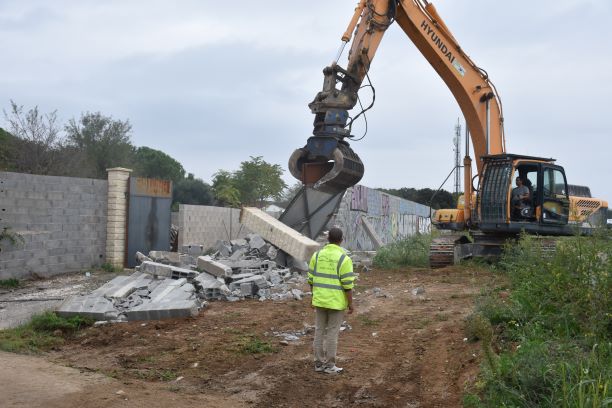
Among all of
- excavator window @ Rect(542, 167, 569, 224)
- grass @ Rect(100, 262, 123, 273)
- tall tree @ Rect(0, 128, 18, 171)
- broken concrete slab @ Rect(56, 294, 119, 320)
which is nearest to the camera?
broken concrete slab @ Rect(56, 294, 119, 320)

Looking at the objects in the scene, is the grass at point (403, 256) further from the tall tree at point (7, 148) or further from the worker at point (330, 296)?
the tall tree at point (7, 148)

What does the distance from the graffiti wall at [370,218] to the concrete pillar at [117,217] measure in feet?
24.1

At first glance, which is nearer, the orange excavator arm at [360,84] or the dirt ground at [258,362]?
the dirt ground at [258,362]

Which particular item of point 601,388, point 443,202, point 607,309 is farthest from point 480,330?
point 443,202

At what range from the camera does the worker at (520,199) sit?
14.0m

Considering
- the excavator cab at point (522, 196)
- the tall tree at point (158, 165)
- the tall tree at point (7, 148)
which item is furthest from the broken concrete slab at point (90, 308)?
the tall tree at point (158, 165)

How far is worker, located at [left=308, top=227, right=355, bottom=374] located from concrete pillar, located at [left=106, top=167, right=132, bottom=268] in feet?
33.4

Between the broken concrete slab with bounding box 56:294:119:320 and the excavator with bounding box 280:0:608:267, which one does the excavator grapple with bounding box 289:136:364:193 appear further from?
the broken concrete slab with bounding box 56:294:119:320

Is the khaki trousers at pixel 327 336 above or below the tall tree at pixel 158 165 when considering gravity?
below

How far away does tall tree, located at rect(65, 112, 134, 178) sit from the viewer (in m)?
42.8

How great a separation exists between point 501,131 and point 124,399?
1231cm

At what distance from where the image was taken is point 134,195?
16594mm

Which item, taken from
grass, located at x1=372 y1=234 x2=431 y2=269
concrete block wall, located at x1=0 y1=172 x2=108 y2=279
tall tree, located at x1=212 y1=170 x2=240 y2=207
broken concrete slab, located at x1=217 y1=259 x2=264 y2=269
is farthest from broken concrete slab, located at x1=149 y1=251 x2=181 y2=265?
tall tree, located at x1=212 y1=170 x2=240 y2=207

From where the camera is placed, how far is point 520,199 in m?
14.0
